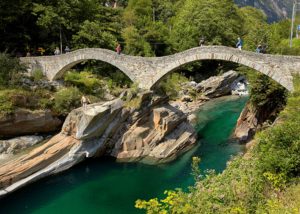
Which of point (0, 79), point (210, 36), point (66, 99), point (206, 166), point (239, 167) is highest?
point (210, 36)

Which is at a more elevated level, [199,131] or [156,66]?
[156,66]

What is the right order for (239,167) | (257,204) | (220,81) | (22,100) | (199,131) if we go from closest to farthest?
(257,204)
(239,167)
(22,100)
(199,131)
(220,81)

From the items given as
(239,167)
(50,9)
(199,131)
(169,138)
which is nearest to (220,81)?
(199,131)

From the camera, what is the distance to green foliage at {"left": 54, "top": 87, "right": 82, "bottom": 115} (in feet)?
66.1

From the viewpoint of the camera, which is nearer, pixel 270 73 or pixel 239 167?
pixel 239 167

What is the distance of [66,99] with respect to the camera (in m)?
20.4

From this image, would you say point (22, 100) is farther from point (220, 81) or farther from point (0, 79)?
point (220, 81)

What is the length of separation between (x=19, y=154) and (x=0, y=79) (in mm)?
4852

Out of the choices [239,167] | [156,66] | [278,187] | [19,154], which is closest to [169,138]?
[156,66]

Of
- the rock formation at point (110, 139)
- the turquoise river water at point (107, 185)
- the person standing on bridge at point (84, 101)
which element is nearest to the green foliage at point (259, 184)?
the turquoise river water at point (107, 185)

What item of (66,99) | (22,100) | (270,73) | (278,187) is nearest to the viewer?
(278,187)

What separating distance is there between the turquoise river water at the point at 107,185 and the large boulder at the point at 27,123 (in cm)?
308

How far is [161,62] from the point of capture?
20.2 meters

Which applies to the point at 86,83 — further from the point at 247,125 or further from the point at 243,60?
the point at 247,125
